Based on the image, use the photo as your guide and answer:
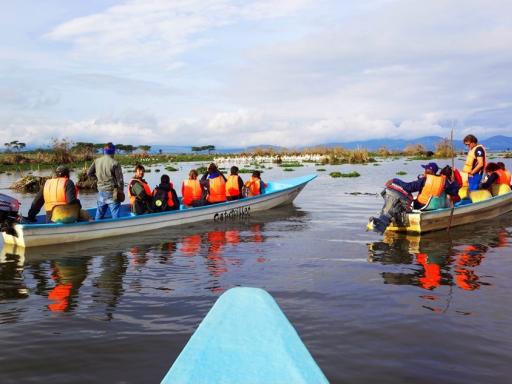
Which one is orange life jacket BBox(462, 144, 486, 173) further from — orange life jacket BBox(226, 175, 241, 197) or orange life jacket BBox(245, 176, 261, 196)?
orange life jacket BBox(226, 175, 241, 197)

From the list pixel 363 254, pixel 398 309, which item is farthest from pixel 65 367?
pixel 363 254

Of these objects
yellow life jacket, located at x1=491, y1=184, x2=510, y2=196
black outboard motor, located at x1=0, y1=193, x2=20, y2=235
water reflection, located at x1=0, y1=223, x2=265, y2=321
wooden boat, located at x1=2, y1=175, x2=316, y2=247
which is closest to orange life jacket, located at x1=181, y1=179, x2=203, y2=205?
wooden boat, located at x1=2, y1=175, x2=316, y2=247

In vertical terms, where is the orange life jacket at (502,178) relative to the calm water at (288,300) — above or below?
above

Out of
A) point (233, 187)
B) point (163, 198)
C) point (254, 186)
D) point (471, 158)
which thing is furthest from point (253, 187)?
point (471, 158)

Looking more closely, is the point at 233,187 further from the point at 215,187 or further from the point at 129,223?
the point at 129,223

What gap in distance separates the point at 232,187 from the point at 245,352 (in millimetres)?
13397

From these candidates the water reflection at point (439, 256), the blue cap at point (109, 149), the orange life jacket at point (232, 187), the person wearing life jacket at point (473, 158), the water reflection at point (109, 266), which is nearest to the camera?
the water reflection at point (109, 266)

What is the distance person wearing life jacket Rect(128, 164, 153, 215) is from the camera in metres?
13.6

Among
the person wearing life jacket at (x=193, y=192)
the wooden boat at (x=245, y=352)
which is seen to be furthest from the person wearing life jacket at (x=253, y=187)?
the wooden boat at (x=245, y=352)

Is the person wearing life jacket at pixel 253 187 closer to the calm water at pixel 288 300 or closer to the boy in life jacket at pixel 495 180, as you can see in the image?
the calm water at pixel 288 300

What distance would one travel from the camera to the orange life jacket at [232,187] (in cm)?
1673

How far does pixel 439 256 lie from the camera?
10031mm

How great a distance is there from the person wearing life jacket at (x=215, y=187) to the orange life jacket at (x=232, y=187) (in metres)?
0.58

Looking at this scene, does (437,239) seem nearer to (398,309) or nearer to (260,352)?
(398,309)
